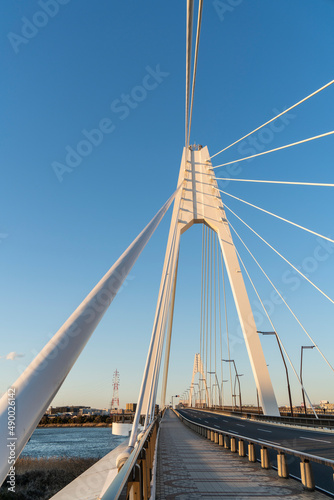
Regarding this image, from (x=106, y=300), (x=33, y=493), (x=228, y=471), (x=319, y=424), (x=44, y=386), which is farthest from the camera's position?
(x=33, y=493)

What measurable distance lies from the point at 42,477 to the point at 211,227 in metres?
27.0

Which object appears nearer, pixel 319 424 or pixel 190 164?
pixel 319 424

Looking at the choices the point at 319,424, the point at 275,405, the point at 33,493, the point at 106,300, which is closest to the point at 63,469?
the point at 33,493

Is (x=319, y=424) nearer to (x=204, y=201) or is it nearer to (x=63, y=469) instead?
(x=204, y=201)

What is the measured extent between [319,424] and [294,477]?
41.6ft

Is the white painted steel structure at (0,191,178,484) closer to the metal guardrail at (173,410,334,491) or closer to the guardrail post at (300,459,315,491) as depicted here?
the metal guardrail at (173,410,334,491)

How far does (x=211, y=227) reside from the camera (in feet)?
A: 58.4

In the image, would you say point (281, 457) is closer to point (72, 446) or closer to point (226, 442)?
point (226, 442)

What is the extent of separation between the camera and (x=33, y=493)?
28.5 meters

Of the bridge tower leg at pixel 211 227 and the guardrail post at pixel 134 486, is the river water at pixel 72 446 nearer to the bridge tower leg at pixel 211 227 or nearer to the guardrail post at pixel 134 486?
the bridge tower leg at pixel 211 227

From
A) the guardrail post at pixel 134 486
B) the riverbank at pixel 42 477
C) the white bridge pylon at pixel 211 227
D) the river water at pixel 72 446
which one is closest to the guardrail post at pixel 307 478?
the guardrail post at pixel 134 486

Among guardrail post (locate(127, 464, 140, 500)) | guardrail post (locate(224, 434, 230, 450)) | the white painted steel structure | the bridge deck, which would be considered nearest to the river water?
guardrail post (locate(224, 434, 230, 450))

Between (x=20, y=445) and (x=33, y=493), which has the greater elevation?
(x=20, y=445)

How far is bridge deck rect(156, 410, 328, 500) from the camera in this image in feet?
18.0
